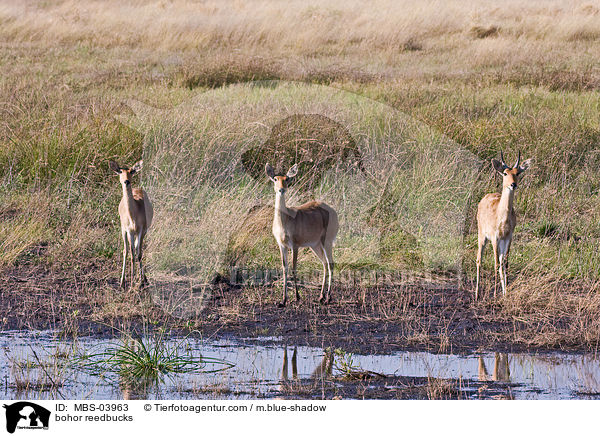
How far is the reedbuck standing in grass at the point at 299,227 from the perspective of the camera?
7434 mm

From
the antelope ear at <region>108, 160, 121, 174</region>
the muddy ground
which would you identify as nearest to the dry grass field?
the muddy ground

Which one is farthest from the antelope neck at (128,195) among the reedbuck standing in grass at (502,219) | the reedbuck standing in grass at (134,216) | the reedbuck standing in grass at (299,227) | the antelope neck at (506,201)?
the antelope neck at (506,201)

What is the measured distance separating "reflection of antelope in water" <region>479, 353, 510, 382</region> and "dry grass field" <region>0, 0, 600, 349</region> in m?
0.39

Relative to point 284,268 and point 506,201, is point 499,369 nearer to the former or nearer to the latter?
point 506,201

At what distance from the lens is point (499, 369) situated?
6176 mm

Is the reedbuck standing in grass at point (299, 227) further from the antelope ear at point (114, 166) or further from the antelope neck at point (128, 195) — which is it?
the antelope ear at point (114, 166)

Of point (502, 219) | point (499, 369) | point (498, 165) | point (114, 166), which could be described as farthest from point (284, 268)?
point (499, 369)

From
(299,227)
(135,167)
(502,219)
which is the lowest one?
(299,227)

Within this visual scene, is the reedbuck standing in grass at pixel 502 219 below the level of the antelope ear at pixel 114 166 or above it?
below

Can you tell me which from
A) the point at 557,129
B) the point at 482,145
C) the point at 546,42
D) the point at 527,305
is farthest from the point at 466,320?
the point at 546,42
